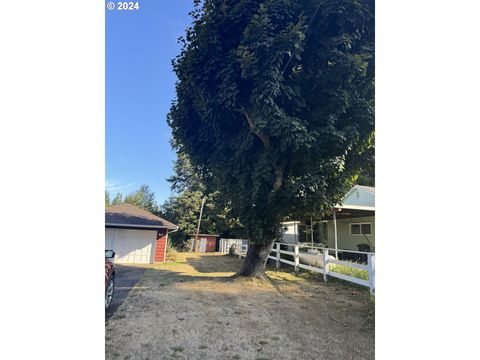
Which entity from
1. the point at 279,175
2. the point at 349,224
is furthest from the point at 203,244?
the point at 349,224

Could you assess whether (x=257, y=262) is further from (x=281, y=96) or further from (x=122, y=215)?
(x=281, y=96)

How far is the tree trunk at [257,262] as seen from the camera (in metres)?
5.17

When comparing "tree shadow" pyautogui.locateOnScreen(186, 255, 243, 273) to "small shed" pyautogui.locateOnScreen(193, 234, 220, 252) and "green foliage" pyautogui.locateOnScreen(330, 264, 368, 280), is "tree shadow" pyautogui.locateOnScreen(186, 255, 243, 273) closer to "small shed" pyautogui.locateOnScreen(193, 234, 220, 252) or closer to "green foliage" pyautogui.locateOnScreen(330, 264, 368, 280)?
"small shed" pyautogui.locateOnScreen(193, 234, 220, 252)

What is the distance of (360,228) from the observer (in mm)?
3545

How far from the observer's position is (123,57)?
2.35 metres

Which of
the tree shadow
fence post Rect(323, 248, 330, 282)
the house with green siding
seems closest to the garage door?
the tree shadow

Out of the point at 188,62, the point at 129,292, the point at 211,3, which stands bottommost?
the point at 129,292

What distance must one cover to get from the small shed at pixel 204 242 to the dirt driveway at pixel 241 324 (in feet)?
16.5

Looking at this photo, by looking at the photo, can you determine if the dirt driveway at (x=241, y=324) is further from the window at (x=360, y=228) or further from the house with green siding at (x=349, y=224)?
the window at (x=360, y=228)

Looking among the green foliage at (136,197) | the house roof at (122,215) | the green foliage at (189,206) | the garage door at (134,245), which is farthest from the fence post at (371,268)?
the garage door at (134,245)

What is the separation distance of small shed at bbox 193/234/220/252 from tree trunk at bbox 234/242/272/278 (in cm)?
416

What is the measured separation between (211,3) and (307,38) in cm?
148
